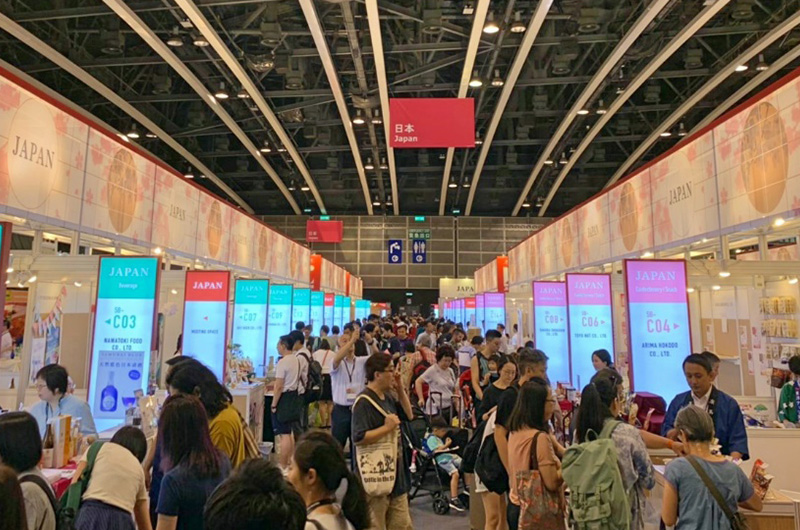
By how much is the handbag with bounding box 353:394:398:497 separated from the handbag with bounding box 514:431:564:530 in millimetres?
653

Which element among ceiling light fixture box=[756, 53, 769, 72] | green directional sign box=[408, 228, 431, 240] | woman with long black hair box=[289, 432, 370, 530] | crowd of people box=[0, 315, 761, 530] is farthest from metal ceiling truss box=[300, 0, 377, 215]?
green directional sign box=[408, 228, 431, 240]

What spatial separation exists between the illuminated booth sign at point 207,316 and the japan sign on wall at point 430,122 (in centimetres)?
381

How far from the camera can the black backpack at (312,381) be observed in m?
5.68

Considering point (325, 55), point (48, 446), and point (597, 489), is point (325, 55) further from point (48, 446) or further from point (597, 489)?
point (597, 489)

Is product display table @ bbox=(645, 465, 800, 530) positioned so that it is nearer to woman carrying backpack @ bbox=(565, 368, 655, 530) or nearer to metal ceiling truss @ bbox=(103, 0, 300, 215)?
woman carrying backpack @ bbox=(565, 368, 655, 530)

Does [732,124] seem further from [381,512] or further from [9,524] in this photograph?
[9,524]

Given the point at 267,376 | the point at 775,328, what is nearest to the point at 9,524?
the point at 267,376

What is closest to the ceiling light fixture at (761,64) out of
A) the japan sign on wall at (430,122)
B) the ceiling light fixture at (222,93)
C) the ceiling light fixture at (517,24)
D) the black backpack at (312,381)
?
the ceiling light fixture at (517,24)

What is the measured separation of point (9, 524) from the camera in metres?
1.36

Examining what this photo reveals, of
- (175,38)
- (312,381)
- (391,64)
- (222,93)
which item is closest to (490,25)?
(391,64)

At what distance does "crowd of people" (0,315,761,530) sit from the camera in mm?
1560

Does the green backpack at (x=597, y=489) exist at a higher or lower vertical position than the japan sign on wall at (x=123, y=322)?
lower

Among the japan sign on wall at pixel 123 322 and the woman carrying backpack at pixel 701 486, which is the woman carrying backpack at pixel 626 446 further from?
the japan sign on wall at pixel 123 322

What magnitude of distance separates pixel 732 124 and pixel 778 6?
8.25 m
